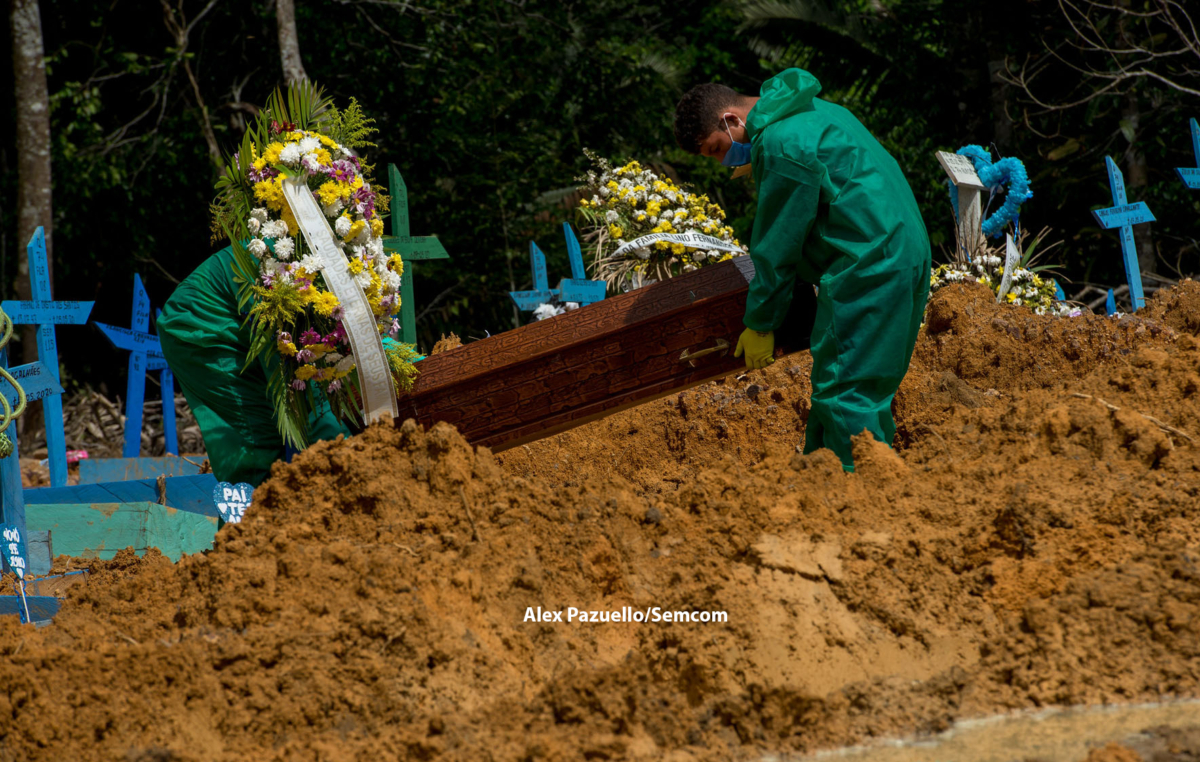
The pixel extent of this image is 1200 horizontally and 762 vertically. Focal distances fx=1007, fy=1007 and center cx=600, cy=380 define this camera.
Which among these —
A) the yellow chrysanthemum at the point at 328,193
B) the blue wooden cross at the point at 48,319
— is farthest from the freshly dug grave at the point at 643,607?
the blue wooden cross at the point at 48,319

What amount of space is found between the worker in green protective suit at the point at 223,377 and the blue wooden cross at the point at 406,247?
172 cm

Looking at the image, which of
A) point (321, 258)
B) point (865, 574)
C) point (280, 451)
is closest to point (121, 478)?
point (280, 451)

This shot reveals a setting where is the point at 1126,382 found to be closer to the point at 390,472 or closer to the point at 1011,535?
the point at 1011,535

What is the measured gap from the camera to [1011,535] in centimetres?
279

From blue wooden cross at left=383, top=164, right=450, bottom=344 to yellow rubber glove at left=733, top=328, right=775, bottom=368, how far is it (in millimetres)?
2697

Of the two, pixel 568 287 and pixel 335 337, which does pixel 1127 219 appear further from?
pixel 335 337

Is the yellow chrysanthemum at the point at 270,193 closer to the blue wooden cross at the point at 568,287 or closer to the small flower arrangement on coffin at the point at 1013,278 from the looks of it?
the blue wooden cross at the point at 568,287

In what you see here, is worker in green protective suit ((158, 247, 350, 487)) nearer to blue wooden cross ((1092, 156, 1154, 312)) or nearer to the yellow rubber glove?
the yellow rubber glove

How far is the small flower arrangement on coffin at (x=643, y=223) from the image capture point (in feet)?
24.7

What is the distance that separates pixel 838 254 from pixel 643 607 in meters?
1.65

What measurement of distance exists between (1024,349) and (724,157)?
2.63 m

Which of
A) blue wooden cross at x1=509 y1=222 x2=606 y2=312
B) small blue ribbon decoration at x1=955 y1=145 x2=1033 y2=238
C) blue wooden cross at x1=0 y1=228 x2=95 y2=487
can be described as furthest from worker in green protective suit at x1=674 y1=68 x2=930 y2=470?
small blue ribbon decoration at x1=955 y1=145 x2=1033 y2=238

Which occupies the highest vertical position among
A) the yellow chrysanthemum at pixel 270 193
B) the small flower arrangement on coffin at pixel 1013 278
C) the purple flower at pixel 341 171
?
the small flower arrangement on coffin at pixel 1013 278

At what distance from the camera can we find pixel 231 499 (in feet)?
13.9
